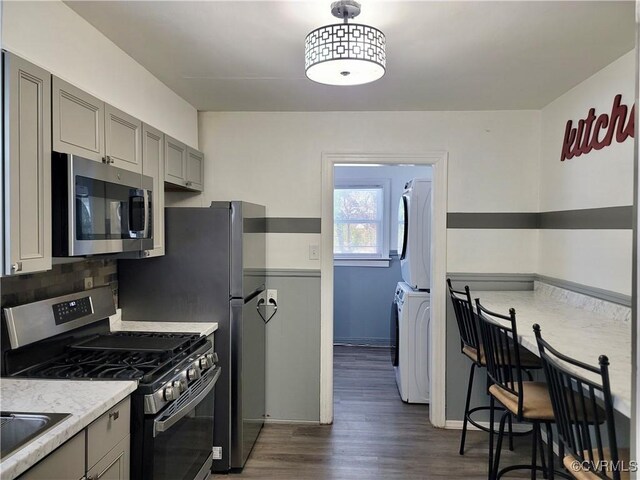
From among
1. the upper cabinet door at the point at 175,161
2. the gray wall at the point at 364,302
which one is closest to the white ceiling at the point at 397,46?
the upper cabinet door at the point at 175,161

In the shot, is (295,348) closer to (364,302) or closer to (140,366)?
(140,366)

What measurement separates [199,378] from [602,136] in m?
2.51

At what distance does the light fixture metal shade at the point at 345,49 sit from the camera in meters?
1.65

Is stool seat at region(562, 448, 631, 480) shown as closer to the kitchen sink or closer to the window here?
the kitchen sink

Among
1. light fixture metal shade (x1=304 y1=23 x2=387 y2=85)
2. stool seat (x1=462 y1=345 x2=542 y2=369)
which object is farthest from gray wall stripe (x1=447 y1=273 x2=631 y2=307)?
light fixture metal shade (x1=304 y1=23 x2=387 y2=85)

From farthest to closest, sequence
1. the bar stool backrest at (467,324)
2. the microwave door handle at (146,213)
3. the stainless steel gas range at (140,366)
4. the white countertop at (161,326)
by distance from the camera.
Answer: the bar stool backrest at (467,324) → the white countertop at (161,326) → the microwave door handle at (146,213) → the stainless steel gas range at (140,366)

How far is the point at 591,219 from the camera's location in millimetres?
2539

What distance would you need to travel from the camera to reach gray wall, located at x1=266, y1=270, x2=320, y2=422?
331 cm

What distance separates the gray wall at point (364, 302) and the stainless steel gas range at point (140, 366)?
10.1 ft

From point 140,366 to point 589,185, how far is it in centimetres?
261

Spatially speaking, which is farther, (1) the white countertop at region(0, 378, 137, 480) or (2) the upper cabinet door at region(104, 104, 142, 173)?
(2) the upper cabinet door at region(104, 104, 142, 173)

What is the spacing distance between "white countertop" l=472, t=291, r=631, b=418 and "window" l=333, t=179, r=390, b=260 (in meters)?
2.48

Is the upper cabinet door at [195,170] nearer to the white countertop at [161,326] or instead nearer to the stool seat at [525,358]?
the white countertop at [161,326]

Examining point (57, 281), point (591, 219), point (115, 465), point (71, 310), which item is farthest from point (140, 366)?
point (591, 219)
